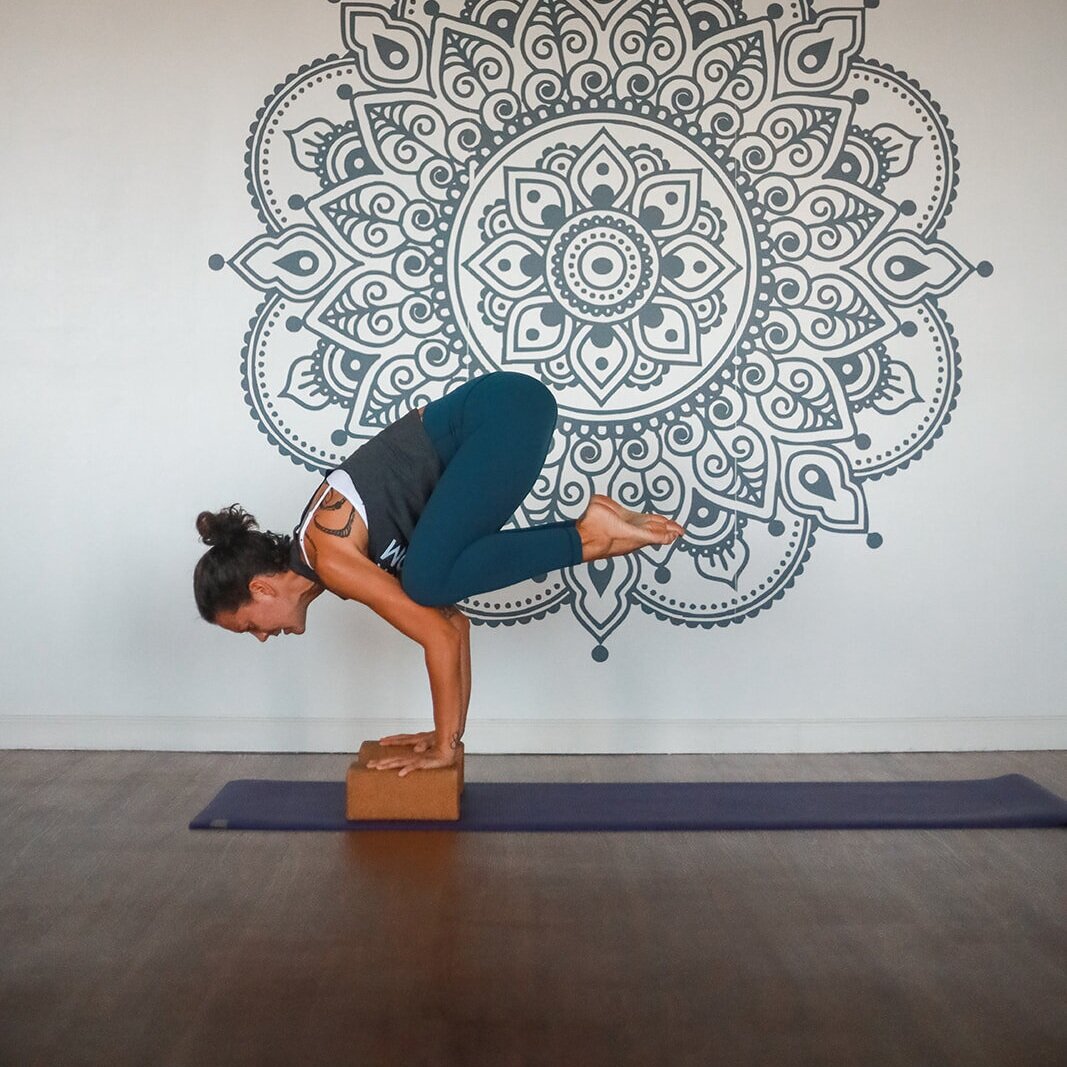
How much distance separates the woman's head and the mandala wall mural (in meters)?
0.96

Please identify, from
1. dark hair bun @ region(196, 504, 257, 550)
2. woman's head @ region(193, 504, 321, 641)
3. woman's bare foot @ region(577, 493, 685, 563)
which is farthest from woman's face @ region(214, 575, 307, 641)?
woman's bare foot @ region(577, 493, 685, 563)

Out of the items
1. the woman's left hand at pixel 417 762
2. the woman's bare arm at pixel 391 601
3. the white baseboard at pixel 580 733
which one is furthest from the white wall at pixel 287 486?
the woman's bare arm at pixel 391 601

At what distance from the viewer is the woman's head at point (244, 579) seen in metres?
2.92

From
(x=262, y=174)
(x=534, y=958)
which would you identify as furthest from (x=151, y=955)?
(x=262, y=174)

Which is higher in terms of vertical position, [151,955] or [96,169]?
[96,169]

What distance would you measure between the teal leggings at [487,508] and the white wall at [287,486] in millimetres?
980

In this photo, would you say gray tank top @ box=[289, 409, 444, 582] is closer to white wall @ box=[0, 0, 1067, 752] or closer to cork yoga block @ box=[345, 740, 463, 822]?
cork yoga block @ box=[345, 740, 463, 822]

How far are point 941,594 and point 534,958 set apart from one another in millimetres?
2382

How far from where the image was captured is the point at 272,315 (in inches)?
153

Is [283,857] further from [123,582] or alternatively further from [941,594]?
[941,594]

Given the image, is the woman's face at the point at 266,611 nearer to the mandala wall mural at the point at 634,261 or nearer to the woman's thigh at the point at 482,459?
the woman's thigh at the point at 482,459

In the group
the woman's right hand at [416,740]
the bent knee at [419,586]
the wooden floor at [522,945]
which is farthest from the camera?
the woman's right hand at [416,740]

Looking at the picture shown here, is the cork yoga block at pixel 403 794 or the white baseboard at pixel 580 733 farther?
the white baseboard at pixel 580 733

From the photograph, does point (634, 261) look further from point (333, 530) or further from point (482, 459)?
point (333, 530)
